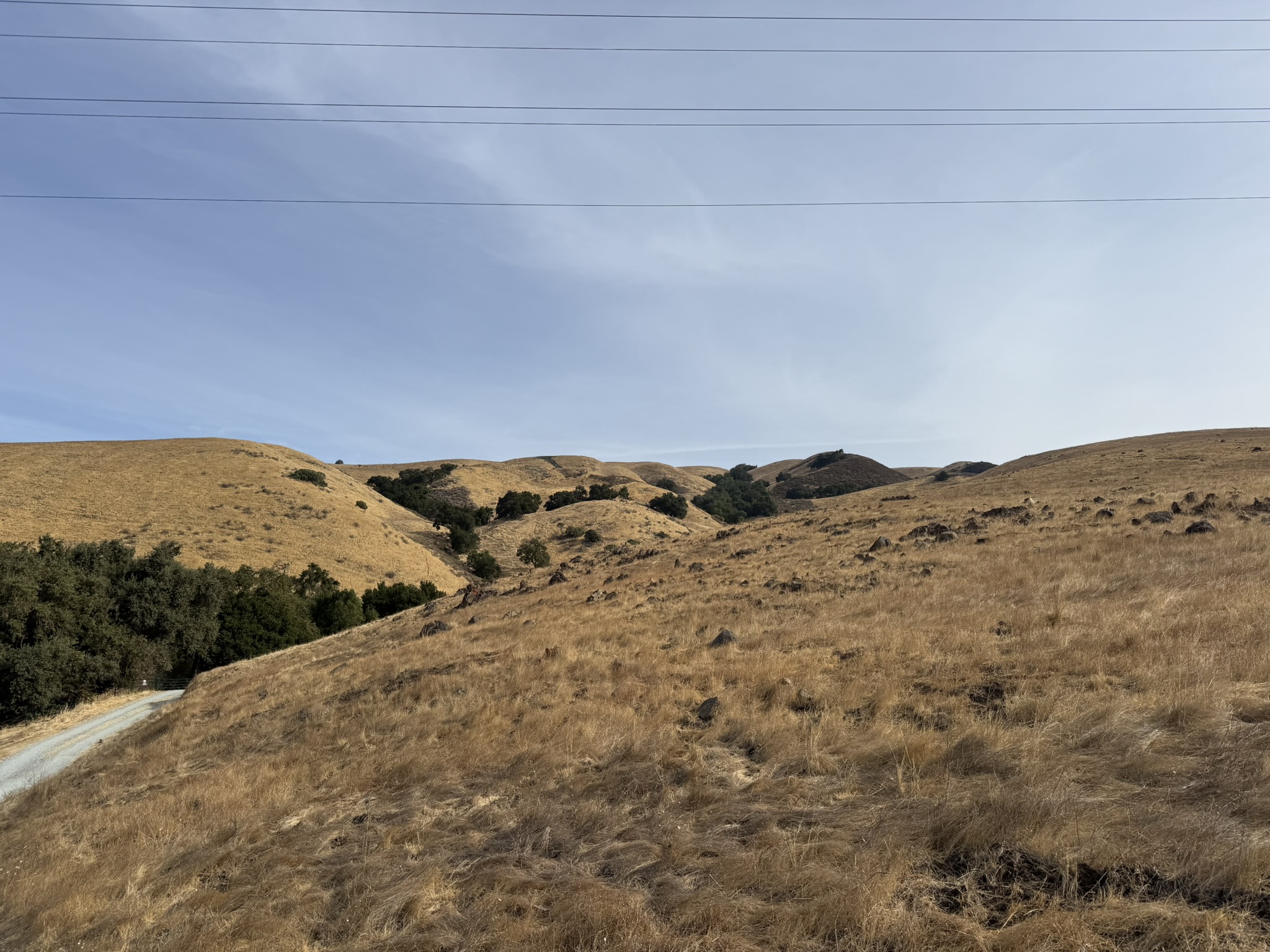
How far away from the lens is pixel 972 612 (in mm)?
12156

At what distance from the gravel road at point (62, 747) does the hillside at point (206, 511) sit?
23250mm

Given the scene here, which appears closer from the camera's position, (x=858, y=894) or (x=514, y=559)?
(x=858, y=894)

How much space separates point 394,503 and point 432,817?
83.9 m

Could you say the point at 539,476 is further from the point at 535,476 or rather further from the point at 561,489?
the point at 561,489

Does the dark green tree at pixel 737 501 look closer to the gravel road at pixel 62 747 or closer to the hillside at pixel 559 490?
the hillside at pixel 559 490

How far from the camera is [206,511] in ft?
183

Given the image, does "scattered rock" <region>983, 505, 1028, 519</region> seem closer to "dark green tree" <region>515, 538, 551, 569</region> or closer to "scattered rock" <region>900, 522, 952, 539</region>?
"scattered rock" <region>900, 522, 952, 539</region>

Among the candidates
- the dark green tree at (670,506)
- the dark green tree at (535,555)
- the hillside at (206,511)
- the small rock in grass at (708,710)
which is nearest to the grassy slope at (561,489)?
the dark green tree at (670,506)

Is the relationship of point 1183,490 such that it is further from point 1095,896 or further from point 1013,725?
point 1095,896

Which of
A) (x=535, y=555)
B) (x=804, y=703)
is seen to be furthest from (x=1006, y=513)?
(x=535, y=555)

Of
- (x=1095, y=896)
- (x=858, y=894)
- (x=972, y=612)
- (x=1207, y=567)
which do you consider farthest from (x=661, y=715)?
(x=1207, y=567)

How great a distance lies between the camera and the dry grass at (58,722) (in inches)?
867

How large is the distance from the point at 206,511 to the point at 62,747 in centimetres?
4147

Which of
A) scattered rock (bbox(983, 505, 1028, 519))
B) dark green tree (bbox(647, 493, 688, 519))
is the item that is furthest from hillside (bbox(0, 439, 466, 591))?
scattered rock (bbox(983, 505, 1028, 519))
